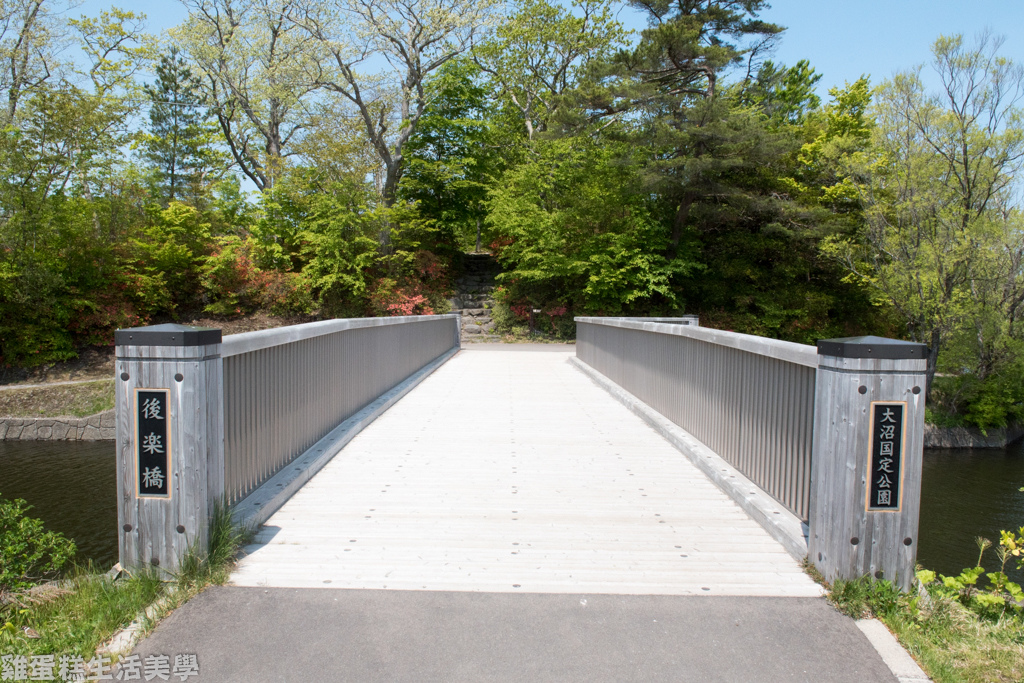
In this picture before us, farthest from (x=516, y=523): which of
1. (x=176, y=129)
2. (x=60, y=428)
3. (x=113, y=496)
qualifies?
(x=176, y=129)

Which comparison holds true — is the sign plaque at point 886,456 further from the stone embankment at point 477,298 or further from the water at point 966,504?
the stone embankment at point 477,298

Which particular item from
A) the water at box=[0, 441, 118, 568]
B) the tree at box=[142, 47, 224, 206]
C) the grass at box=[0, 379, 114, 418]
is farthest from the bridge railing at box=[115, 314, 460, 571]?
the tree at box=[142, 47, 224, 206]

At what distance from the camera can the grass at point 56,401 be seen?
14289mm

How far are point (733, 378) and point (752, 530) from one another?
5.02ft

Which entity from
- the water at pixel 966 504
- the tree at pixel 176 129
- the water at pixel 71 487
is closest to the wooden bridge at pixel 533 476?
the water at pixel 71 487

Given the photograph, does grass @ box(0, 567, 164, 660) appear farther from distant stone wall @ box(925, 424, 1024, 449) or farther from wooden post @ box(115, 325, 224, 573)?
distant stone wall @ box(925, 424, 1024, 449)

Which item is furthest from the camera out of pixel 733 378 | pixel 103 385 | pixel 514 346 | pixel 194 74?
pixel 194 74

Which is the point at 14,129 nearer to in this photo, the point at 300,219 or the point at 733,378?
the point at 300,219

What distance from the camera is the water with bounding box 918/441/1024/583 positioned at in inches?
298

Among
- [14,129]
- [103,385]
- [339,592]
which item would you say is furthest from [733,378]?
[14,129]

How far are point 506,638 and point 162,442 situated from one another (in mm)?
1888

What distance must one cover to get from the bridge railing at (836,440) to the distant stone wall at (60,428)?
13.3 meters

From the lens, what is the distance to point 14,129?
17297mm

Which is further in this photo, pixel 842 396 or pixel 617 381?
pixel 617 381
